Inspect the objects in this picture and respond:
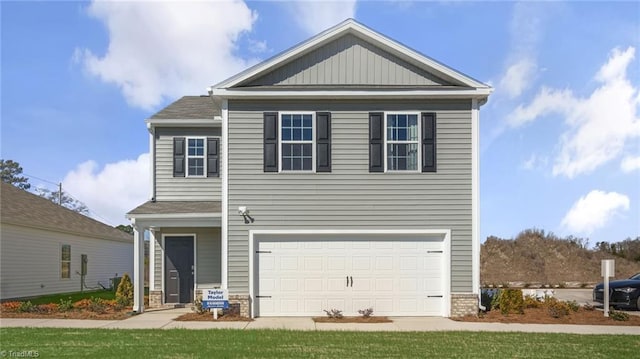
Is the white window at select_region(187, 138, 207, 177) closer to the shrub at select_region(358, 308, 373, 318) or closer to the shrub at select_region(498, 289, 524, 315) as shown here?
the shrub at select_region(358, 308, 373, 318)

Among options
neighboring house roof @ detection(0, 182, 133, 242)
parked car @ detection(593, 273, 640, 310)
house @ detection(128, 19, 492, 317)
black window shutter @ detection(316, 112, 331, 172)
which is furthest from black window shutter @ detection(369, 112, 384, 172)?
neighboring house roof @ detection(0, 182, 133, 242)

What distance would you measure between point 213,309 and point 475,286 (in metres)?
6.45

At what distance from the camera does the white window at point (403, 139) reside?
16.1 m

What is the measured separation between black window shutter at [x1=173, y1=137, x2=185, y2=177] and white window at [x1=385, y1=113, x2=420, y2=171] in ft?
21.1

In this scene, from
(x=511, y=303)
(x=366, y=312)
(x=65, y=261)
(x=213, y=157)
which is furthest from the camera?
(x=65, y=261)

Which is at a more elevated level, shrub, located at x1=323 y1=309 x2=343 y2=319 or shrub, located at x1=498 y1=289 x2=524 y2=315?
shrub, located at x1=498 y1=289 x2=524 y2=315

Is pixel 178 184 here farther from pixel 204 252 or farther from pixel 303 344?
pixel 303 344

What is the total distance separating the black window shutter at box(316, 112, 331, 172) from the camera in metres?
16.0

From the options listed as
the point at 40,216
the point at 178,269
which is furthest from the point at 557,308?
the point at 40,216

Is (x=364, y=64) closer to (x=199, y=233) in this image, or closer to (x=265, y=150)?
(x=265, y=150)

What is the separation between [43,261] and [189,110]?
392 inches

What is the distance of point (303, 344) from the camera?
451 inches

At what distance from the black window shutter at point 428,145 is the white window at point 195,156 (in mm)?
6680

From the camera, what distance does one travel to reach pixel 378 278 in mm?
16078
